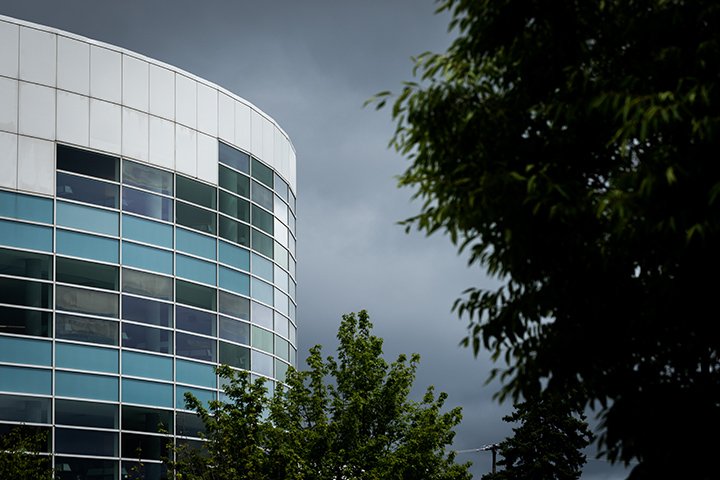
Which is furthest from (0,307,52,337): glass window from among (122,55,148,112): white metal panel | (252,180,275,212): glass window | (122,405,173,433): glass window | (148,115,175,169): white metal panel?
(252,180,275,212): glass window

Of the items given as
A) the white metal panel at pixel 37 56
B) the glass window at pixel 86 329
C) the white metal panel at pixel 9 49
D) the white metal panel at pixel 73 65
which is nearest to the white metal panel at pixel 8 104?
the white metal panel at pixel 9 49

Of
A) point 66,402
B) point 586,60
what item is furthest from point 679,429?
point 66,402

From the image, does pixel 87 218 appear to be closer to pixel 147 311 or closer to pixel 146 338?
pixel 147 311

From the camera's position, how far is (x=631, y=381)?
1252 centimetres

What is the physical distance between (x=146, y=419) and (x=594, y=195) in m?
33.2

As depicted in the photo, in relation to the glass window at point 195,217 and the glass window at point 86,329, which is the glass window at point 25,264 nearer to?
the glass window at point 86,329

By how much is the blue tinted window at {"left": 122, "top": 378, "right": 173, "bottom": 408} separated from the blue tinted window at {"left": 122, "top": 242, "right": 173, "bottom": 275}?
4183 mm

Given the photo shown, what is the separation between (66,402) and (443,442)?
1322cm

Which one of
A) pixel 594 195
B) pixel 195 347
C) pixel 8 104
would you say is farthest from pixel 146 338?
pixel 594 195

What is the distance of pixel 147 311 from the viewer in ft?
144

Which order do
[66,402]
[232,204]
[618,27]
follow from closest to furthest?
[618,27] < [66,402] < [232,204]

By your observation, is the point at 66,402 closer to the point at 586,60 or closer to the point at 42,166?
the point at 42,166

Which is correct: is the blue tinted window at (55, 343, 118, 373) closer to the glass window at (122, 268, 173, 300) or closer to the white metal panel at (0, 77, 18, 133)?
the glass window at (122, 268, 173, 300)

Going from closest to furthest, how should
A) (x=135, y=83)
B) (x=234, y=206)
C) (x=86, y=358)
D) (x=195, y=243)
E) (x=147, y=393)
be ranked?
(x=86, y=358) → (x=147, y=393) → (x=135, y=83) → (x=195, y=243) → (x=234, y=206)
